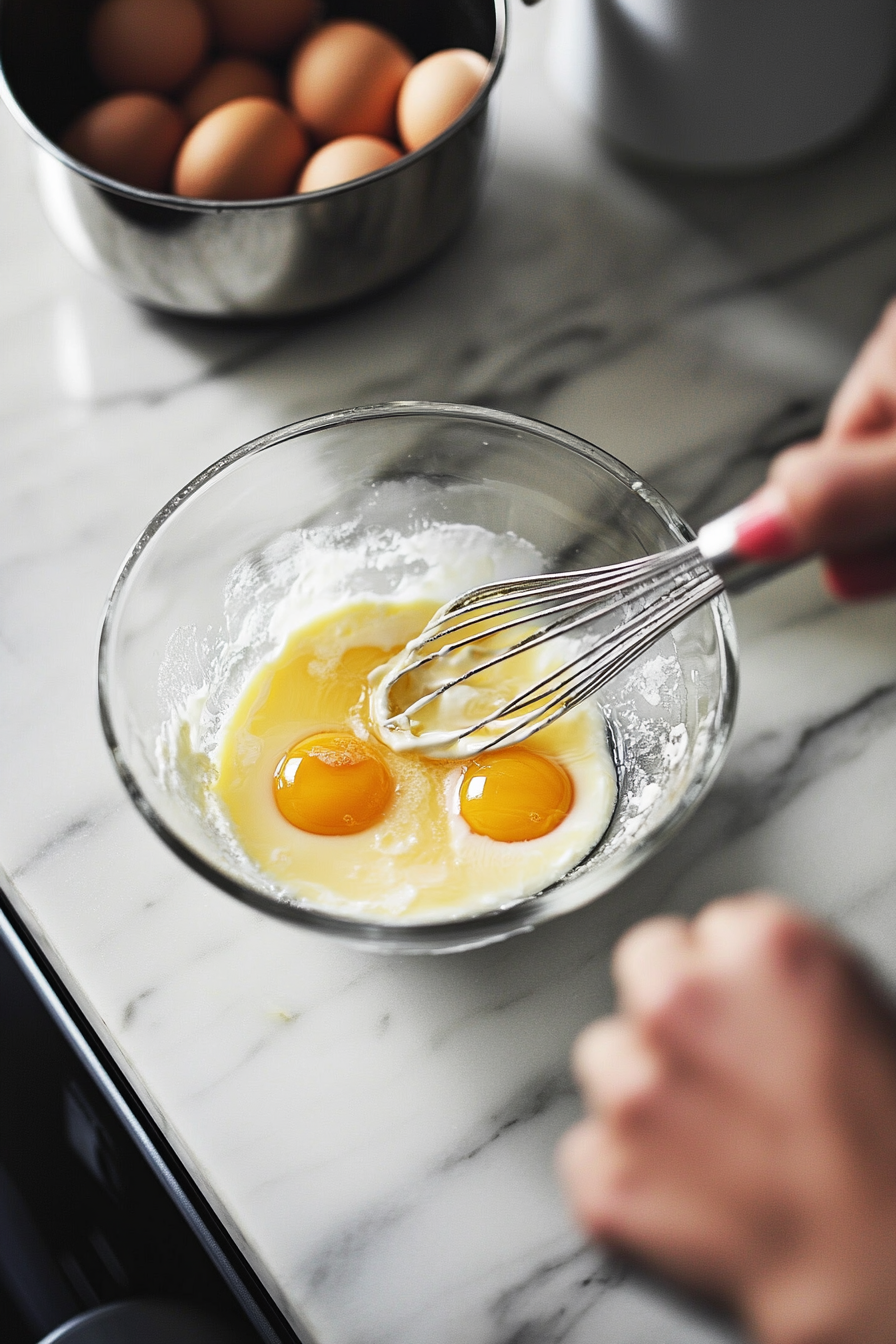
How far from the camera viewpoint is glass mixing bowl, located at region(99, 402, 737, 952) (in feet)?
2.74

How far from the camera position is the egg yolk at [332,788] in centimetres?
92

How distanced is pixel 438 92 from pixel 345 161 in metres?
0.11

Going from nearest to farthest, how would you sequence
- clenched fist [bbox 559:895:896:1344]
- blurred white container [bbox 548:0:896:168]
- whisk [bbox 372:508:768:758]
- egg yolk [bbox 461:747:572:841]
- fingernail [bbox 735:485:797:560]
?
clenched fist [bbox 559:895:896:1344] < fingernail [bbox 735:485:797:560] < whisk [bbox 372:508:768:758] < egg yolk [bbox 461:747:572:841] < blurred white container [bbox 548:0:896:168]

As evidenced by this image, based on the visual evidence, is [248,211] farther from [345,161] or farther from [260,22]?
[260,22]

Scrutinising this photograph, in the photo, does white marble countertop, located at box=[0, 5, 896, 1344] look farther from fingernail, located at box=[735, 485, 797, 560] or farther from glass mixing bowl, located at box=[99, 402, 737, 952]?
fingernail, located at box=[735, 485, 797, 560]

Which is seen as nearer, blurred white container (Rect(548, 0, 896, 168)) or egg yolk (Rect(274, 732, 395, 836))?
egg yolk (Rect(274, 732, 395, 836))

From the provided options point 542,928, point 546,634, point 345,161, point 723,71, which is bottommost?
point 542,928

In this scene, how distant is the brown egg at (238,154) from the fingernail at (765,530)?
2.07 ft

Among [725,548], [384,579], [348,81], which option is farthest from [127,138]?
[725,548]

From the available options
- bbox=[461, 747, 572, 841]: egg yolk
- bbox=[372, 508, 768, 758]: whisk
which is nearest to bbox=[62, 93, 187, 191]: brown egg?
bbox=[372, 508, 768, 758]: whisk

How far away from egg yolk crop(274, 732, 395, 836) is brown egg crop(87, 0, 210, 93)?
0.67m

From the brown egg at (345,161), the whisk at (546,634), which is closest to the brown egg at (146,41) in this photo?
the brown egg at (345,161)

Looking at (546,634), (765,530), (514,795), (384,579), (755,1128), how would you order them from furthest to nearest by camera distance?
(384,579), (514,795), (546,634), (765,530), (755,1128)

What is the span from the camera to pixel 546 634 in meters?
0.81
